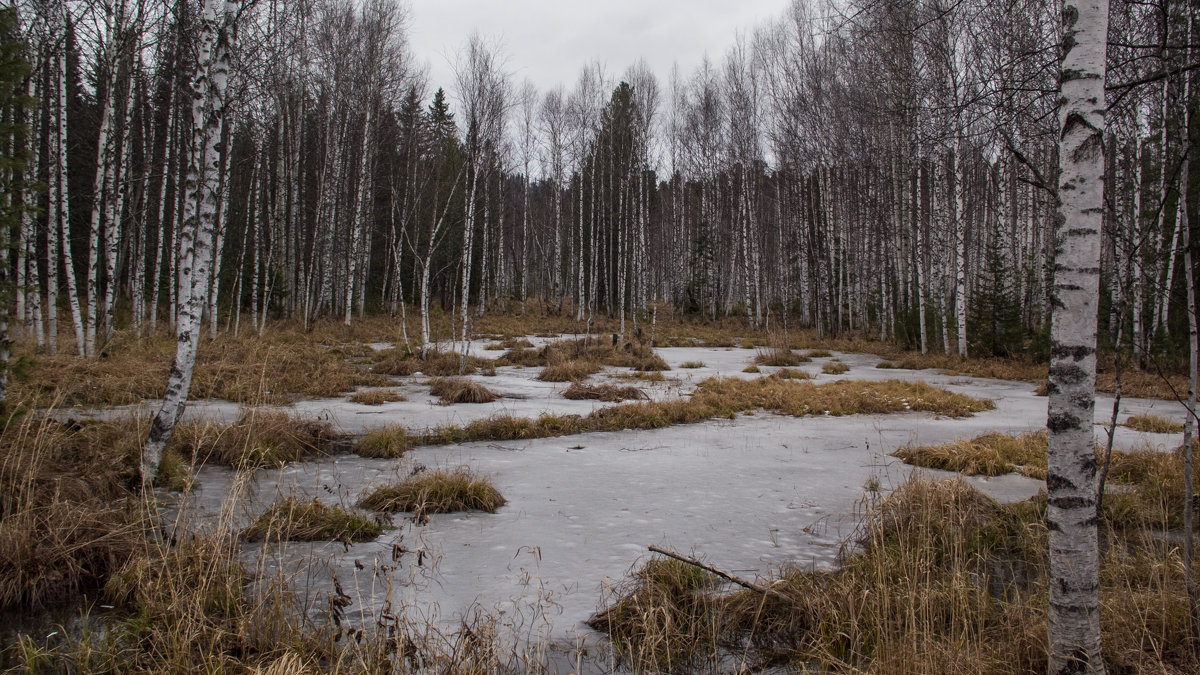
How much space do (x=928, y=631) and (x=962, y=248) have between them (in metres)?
14.7

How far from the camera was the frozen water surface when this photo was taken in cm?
371

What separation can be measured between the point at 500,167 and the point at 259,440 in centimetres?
2097

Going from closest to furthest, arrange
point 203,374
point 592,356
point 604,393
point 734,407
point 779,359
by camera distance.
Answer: point 203,374, point 734,407, point 604,393, point 779,359, point 592,356

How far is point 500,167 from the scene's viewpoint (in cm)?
2570

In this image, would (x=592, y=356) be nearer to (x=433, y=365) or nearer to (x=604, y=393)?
(x=433, y=365)

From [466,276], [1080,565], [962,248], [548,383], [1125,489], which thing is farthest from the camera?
[962,248]

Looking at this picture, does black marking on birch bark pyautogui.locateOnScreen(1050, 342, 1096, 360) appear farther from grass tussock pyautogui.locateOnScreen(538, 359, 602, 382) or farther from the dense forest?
grass tussock pyautogui.locateOnScreen(538, 359, 602, 382)

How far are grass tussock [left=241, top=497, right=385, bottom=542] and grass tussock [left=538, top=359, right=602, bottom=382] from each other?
313 inches

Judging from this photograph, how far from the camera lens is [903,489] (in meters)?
5.07

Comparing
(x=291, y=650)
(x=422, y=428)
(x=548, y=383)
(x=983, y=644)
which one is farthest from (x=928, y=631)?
(x=548, y=383)

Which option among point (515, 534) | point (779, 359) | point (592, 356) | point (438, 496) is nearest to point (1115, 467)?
point (515, 534)

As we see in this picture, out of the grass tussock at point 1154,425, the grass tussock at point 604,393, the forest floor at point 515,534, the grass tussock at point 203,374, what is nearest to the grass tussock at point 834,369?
the forest floor at point 515,534

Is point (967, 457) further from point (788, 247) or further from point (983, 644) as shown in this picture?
point (788, 247)

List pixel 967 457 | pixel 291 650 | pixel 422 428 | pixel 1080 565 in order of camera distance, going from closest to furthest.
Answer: pixel 1080 565 → pixel 291 650 → pixel 967 457 → pixel 422 428
